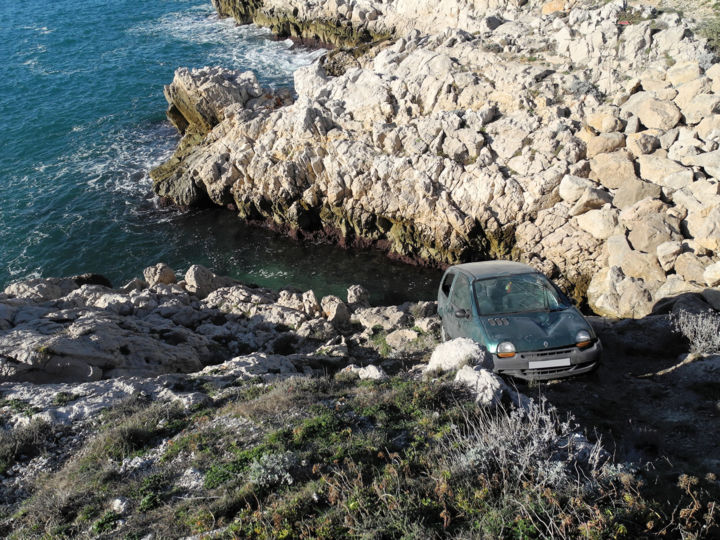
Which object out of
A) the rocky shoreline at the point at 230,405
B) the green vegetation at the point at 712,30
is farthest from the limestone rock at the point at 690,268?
the green vegetation at the point at 712,30

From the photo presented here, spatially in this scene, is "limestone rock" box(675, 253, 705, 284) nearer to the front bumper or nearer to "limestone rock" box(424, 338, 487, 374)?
the front bumper

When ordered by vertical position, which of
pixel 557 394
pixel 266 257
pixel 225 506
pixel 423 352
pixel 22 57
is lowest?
pixel 266 257

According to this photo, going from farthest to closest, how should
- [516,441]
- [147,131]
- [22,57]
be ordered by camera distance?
[22,57]
[147,131]
[516,441]

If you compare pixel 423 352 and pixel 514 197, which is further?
pixel 514 197

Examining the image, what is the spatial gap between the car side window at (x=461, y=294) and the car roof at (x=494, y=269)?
0.19 meters

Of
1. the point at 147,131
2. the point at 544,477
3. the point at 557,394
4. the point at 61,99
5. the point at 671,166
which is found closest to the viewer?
the point at 544,477

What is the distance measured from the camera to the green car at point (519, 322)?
807 cm

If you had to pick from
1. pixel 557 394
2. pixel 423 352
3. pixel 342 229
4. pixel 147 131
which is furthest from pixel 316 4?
pixel 557 394

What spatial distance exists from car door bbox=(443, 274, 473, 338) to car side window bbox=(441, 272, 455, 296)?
21.8 inches

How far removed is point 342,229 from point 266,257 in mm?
3519

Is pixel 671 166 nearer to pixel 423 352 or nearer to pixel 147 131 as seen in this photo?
pixel 423 352

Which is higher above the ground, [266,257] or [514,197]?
[514,197]

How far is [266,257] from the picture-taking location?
22.3 m

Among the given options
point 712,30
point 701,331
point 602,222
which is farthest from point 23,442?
point 712,30
